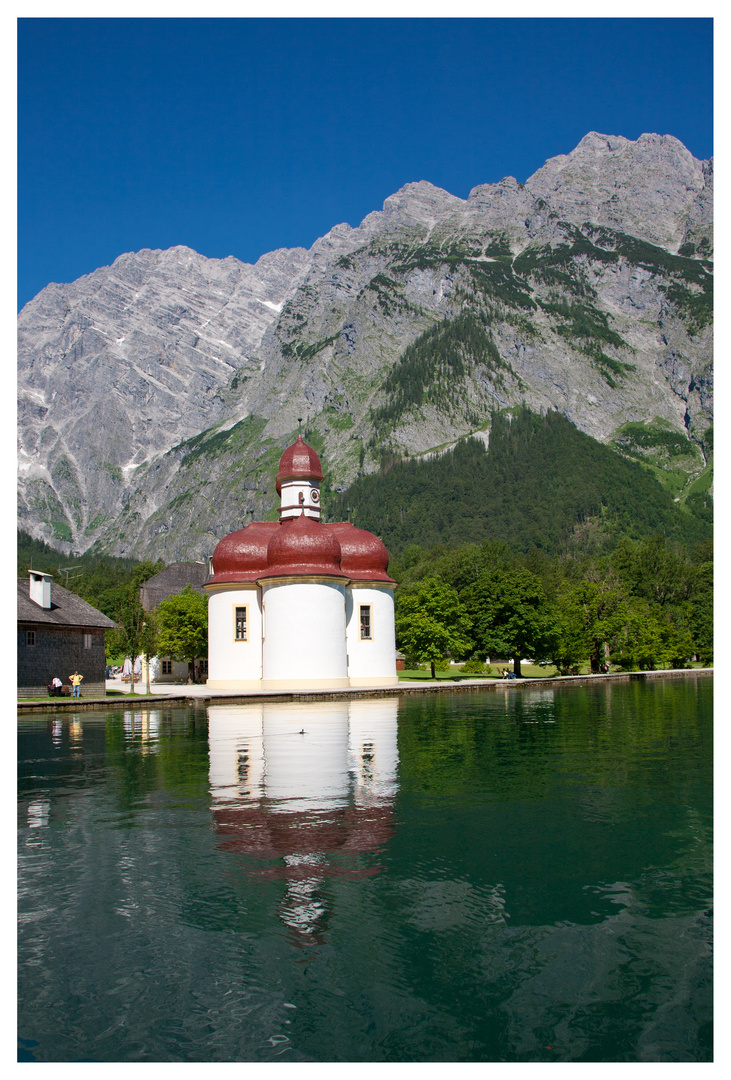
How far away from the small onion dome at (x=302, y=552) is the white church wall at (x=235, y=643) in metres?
3.22

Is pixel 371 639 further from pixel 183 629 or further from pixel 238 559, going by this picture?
pixel 183 629

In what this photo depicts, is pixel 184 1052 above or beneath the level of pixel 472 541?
beneath

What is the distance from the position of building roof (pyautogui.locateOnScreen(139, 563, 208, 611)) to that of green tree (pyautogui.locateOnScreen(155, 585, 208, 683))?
40928mm

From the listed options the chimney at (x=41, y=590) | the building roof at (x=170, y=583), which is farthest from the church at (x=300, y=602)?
the building roof at (x=170, y=583)

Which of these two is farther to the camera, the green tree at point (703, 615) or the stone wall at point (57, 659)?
the green tree at point (703, 615)

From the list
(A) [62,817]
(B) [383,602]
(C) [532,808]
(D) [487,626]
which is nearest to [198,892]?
(A) [62,817]

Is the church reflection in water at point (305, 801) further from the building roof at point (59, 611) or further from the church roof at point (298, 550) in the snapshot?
the church roof at point (298, 550)

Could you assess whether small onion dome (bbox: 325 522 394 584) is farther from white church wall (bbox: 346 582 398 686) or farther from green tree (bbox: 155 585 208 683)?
green tree (bbox: 155 585 208 683)

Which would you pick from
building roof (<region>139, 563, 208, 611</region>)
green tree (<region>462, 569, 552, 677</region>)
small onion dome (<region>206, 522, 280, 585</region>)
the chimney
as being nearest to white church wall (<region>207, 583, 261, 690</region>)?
small onion dome (<region>206, 522, 280, 585</region>)

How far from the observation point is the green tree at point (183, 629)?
213 feet

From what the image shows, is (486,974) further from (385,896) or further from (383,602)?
(383,602)

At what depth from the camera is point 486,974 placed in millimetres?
8086

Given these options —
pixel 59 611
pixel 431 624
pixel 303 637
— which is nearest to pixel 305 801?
pixel 303 637

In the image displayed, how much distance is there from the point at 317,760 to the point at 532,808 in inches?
299
